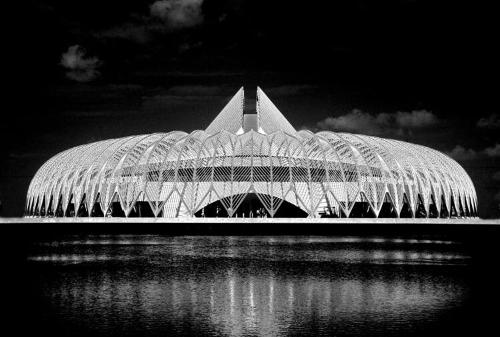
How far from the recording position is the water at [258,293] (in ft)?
39.3

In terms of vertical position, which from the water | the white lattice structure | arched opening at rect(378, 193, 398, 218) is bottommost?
the water

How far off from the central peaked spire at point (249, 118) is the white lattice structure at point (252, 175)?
10404mm

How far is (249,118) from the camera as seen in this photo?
82812 millimetres

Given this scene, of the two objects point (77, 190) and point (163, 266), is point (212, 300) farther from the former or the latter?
point (77, 190)

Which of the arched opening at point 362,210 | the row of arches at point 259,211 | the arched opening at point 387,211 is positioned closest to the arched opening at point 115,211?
the row of arches at point 259,211

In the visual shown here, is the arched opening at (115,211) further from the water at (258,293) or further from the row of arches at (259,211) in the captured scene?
the water at (258,293)

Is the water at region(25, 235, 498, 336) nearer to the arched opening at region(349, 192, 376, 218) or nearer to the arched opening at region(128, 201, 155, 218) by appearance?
the arched opening at region(349, 192, 376, 218)

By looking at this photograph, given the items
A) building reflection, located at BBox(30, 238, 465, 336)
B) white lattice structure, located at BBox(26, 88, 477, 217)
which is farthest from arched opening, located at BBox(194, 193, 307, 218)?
building reflection, located at BBox(30, 238, 465, 336)

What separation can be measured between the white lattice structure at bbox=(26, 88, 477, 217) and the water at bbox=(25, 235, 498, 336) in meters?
35.7

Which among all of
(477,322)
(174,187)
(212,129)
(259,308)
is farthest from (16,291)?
(212,129)

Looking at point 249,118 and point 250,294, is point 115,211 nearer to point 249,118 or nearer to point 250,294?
point 249,118

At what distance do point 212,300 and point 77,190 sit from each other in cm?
5714

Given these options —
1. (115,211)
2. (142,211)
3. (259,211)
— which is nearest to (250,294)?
(259,211)

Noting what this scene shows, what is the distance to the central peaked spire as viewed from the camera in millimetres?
80125
